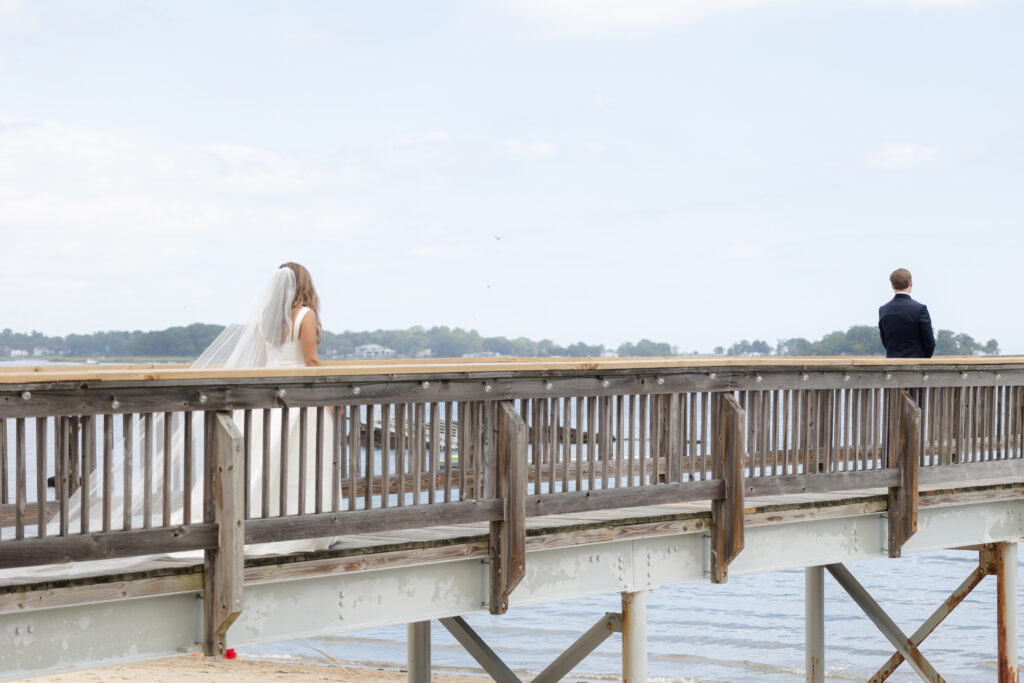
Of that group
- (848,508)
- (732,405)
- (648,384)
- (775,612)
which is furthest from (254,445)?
(775,612)

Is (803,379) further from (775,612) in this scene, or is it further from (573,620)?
(775,612)

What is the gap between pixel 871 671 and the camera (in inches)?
947


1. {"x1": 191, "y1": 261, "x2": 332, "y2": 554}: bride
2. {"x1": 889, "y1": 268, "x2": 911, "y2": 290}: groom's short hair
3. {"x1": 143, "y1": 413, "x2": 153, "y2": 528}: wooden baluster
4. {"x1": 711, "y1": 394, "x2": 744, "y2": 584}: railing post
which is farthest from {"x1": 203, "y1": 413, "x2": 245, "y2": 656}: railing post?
{"x1": 889, "y1": 268, "x2": 911, "y2": 290}: groom's short hair

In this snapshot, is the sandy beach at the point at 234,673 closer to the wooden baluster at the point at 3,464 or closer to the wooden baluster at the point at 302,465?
the wooden baluster at the point at 302,465

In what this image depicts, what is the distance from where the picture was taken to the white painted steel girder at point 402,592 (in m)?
5.70

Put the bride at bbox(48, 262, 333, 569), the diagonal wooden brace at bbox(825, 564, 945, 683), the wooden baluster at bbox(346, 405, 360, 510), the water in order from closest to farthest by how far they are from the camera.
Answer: the wooden baluster at bbox(346, 405, 360, 510) < the bride at bbox(48, 262, 333, 569) < the diagonal wooden brace at bbox(825, 564, 945, 683) < the water

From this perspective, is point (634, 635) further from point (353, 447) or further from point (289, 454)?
point (353, 447)

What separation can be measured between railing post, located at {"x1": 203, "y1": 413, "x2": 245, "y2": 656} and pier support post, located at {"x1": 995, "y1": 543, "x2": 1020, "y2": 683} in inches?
321

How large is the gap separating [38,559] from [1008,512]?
8.40 meters

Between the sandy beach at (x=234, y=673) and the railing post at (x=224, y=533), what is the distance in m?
→ 15.9

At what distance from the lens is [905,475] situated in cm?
930

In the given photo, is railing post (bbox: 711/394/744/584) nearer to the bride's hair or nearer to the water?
the bride's hair

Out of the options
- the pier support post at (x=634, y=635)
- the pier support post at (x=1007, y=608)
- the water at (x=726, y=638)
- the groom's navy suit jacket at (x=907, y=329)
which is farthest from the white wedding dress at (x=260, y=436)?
the water at (x=726, y=638)

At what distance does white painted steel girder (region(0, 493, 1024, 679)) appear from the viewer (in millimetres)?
5699
